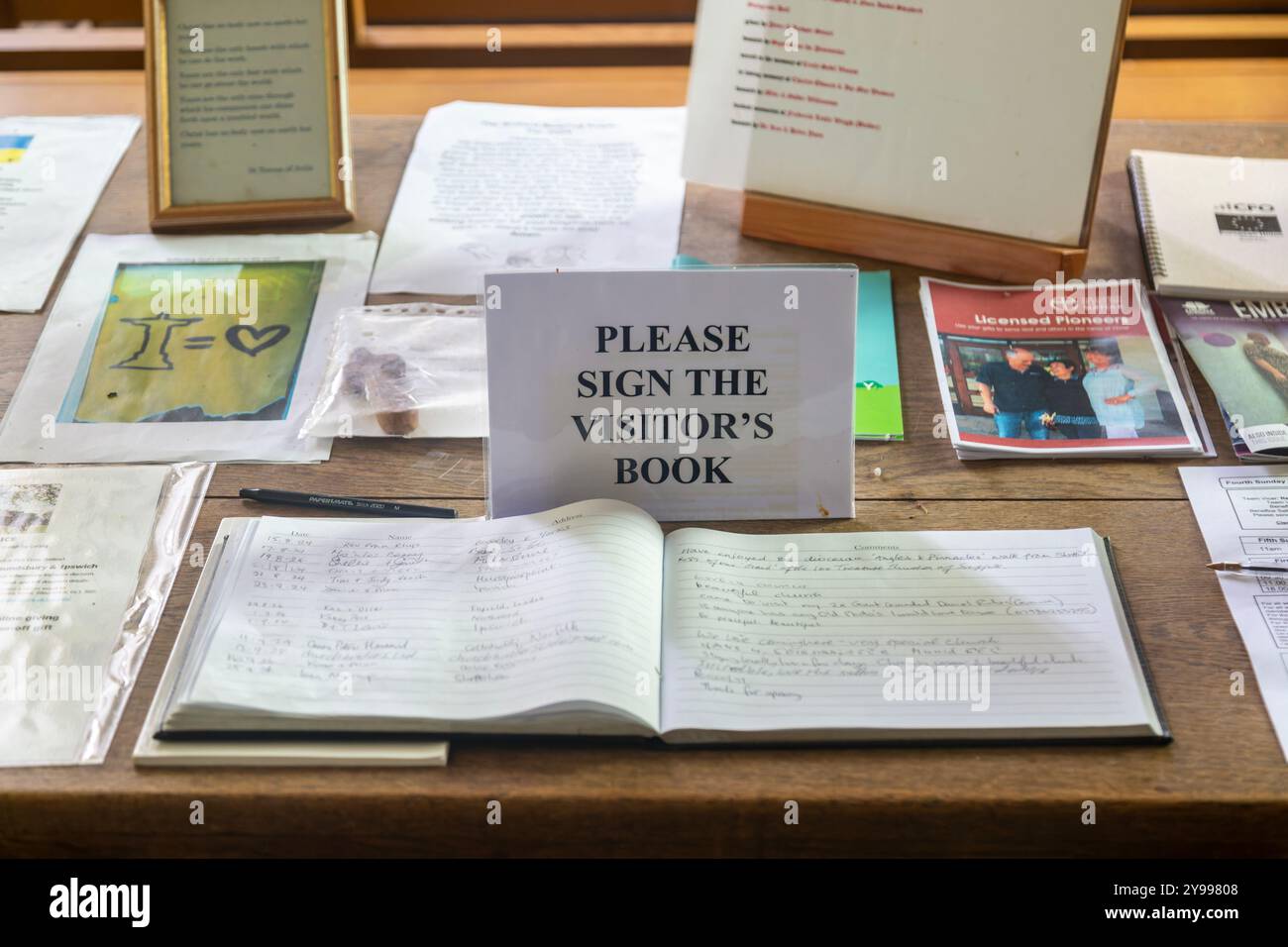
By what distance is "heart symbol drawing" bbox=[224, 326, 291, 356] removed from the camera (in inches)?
43.4

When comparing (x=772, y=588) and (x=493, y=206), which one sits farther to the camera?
(x=493, y=206)

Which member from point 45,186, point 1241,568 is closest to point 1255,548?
point 1241,568

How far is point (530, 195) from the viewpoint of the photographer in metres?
1.31

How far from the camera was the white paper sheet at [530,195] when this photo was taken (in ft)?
3.98

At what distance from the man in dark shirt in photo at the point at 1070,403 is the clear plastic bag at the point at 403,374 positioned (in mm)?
481

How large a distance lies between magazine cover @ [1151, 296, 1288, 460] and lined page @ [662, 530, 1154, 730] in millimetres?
217

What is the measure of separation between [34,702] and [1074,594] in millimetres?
704

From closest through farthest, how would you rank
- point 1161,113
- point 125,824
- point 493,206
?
1. point 125,824
2. point 493,206
3. point 1161,113

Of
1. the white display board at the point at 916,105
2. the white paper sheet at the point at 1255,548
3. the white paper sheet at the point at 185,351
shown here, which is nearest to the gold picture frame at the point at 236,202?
the white paper sheet at the point at 185,351

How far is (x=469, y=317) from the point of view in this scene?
114 cm

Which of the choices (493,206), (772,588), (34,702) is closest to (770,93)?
(493,206)

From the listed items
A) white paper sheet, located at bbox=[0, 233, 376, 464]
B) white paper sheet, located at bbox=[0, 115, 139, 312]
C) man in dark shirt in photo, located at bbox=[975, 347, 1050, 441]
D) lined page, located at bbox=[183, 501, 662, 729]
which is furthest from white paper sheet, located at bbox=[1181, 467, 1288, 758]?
white paper sheet, located at bbox=[0, 115, 139, 312]

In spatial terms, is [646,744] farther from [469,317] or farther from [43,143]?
[43,143]

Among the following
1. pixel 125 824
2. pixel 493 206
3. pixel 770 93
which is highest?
pixel 770 93
